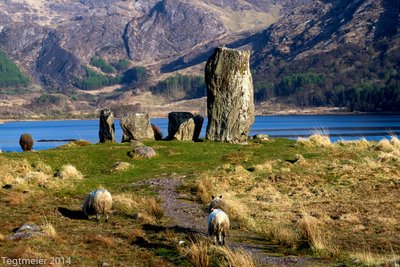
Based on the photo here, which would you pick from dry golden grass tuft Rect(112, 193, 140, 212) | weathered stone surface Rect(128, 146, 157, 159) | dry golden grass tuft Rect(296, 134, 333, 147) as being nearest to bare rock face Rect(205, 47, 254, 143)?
dry golden grass tuft Rect(296, 134, 333, 147)

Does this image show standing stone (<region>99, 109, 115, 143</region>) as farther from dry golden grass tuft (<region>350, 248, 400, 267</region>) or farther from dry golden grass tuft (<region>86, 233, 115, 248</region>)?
dry golden grass tuft (<region>350, 248, 400, 267</region>)

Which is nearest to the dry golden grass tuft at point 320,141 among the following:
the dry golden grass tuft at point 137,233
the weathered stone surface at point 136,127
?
the weathered stone surface at point 136,127

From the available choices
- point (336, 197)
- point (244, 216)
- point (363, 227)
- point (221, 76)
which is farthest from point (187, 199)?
point (221, 76)

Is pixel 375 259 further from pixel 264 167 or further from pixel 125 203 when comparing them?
pixel 264 167

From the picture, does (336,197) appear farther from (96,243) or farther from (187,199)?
(96,243)

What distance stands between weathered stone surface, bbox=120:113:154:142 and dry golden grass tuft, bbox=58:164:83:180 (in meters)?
18.1

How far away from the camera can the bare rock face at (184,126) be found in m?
51.7

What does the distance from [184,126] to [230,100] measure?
492 cm

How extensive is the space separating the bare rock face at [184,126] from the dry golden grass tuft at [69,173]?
55.8 ft

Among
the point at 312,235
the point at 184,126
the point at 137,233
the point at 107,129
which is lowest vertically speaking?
the point at 137,233

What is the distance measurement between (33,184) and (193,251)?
57.4ft

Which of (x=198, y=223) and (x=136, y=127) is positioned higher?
(x=136, y=127)

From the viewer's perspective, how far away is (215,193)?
2912 centimetres

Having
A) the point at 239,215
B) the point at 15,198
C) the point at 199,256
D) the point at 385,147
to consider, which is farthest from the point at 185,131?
the point at 199,256
